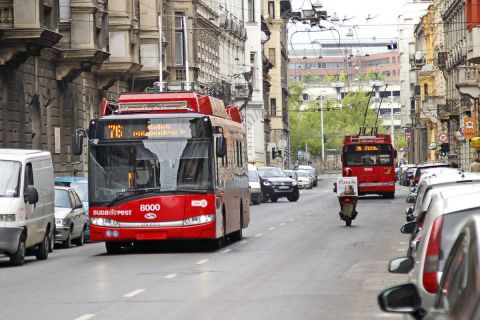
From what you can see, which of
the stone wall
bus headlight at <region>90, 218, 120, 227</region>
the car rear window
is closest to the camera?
the car rear window

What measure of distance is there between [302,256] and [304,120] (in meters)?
167

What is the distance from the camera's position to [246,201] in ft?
109

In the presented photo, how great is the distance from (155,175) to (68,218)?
216 inches

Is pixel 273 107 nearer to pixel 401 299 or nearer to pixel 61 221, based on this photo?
pixel 61 221

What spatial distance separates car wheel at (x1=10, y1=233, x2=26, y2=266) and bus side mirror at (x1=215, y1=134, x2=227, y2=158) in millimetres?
4203

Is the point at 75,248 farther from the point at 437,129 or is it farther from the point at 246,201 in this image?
the point at 437,129

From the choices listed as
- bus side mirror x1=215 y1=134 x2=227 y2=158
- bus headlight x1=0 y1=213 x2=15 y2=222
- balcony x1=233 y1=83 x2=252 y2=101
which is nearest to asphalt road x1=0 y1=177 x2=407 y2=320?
bus headlight x1=0 y1=213 x2=15 y2=222

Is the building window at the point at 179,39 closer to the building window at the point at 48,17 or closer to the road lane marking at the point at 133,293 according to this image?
the building window at the point at 48,17

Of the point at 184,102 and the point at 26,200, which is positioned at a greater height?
the point at 184,102

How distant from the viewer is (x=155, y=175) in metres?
27.1

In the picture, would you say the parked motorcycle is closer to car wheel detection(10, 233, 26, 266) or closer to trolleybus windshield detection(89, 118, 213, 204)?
trolleybus windshield detection(89, 118, 213, 204)

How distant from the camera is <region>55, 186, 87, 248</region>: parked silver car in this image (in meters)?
32.0

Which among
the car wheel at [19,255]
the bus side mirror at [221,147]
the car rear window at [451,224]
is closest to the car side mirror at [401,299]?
Answer: the car rear window at [451,224]

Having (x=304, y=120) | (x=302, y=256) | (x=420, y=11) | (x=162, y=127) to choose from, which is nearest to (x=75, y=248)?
(x=162, y=127)
